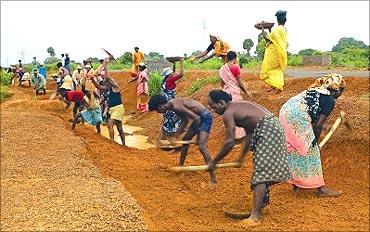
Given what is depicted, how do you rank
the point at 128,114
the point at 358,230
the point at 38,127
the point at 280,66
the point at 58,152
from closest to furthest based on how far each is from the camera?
the point at 358,230 < the point at 58,152 < the point at 280,66 < the point at 38,127 < the point at 128,114

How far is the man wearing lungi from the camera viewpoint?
496 centimetres

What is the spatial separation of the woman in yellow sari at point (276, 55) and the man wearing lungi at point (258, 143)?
4151 millimetres

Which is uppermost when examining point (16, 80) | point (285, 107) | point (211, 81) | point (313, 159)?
point (285, 107)

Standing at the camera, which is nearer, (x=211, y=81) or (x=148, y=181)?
(x=148, y=181)

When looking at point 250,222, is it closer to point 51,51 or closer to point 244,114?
point 244,114

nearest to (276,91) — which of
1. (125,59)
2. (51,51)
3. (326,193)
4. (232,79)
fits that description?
(232,79)

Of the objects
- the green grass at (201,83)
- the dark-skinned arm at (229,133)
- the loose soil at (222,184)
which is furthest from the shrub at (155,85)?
the dark-skinned arm at (229,133)

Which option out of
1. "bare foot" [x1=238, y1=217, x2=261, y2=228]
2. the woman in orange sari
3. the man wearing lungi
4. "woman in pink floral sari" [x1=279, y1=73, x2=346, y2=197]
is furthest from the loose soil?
the woman in orange sari

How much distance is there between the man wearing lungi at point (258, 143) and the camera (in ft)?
16.3

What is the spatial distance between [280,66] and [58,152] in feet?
14.3

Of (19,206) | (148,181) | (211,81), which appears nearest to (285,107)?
(148,181)

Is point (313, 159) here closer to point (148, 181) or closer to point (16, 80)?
point (148, 181)

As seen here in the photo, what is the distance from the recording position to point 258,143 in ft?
16.5

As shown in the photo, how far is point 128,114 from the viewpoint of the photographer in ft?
57.3
